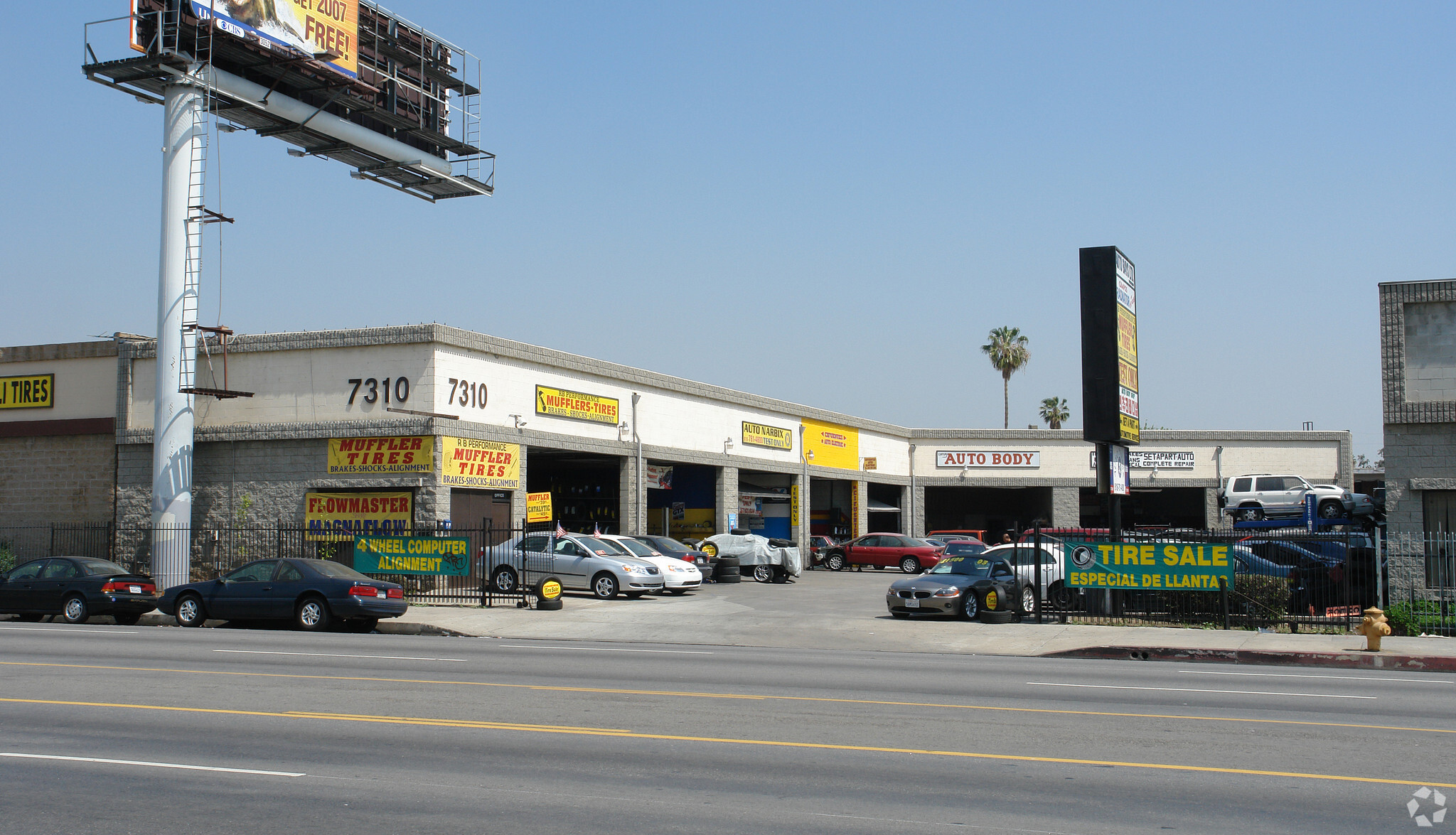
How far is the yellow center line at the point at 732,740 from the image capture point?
820cm

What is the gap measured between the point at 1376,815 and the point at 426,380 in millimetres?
25284

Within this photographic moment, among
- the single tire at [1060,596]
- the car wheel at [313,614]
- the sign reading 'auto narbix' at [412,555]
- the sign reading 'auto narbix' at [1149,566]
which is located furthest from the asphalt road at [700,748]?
the sign reading 'auto narbix' at [412,555]

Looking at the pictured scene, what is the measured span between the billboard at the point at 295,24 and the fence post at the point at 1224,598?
1047 inches

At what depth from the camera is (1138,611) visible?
2177 centimetres

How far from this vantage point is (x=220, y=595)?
21.4 meters

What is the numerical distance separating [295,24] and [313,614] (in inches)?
748

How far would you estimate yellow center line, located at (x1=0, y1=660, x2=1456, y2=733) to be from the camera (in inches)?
417

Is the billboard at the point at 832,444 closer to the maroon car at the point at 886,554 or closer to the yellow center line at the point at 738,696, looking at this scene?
the maroon car at the point at 886,554

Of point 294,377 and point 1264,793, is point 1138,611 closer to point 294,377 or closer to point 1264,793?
point 1264,793

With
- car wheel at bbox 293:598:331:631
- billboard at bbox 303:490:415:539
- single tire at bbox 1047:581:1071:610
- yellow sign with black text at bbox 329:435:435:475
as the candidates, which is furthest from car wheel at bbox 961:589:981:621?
billboard at bbox 303:490:415:539

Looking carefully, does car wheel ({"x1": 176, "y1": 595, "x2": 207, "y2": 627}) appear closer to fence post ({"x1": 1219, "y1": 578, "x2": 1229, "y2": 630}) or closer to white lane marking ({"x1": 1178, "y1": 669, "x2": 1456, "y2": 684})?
white lane marking ({"x1": 1178, "y1": 669, "x2": 1456, "y2": 684})

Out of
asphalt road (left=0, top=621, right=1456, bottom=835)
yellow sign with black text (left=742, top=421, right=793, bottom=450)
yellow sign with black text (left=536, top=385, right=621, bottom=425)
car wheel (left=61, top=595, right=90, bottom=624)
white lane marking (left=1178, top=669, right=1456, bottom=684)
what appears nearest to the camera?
asphalt road (left=0, top=621, right=1456, bottom=835)

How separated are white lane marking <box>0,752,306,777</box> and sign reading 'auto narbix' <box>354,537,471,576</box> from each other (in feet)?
52.7

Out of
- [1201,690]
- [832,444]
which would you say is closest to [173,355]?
[1201,690]
